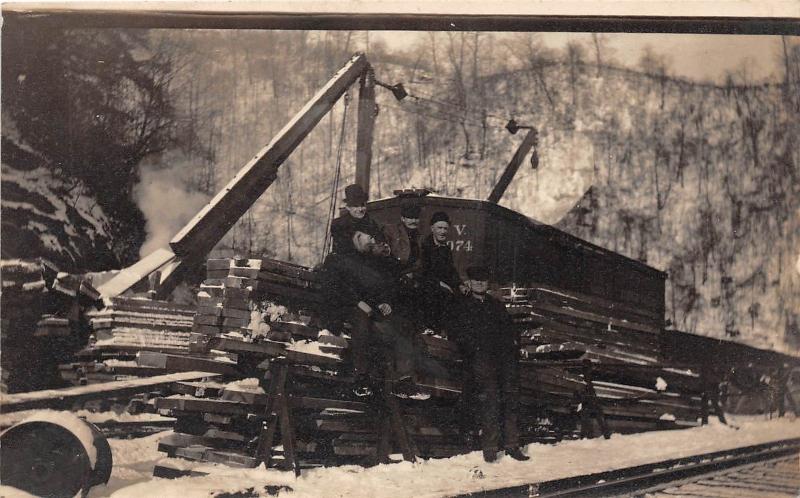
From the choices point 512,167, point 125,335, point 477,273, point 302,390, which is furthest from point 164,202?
point 512,167

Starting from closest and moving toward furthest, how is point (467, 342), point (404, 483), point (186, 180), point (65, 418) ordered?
point (65, 418) → point (404, 483) → point (186, 180) → point (467, 342)

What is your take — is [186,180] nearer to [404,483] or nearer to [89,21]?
[89,21]

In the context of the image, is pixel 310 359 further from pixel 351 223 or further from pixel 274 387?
pixel 351 223

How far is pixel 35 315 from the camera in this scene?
6.69m

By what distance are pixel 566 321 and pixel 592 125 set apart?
2.04 metres

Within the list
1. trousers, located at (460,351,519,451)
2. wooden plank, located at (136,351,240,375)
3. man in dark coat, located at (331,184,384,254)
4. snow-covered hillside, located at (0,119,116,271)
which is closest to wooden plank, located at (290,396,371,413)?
wooden plank, located at (136,351,240,375)

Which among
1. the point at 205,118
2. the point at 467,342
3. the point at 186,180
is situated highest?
the point at 205,118

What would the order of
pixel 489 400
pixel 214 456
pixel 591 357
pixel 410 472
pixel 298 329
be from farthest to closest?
1. pixel 591 357
2. pixel 489 400
3. pixel 410 472
4. pixel 298 329
5. pixel 214 456

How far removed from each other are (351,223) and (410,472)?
2.11 m

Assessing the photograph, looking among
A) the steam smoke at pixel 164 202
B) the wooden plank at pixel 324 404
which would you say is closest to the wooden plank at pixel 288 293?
the wooden plank at pixel 324 404

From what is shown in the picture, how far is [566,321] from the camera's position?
7715mm

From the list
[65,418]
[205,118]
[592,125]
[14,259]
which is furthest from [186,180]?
[592,125]

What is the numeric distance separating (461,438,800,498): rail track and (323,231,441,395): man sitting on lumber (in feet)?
4.34

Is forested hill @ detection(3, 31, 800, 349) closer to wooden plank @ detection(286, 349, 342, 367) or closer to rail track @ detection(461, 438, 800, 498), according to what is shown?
wooden plank @ detection(286, 349, 342, 367)
